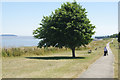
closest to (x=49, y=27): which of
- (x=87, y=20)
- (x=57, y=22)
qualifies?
(x=57, y=22)

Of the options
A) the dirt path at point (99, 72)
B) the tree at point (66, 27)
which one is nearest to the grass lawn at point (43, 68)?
the dirt path at point (99, 72)

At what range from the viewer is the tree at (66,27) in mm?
23653

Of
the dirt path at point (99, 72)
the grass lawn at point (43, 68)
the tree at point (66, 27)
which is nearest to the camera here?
the dirt path at point (99, 72)

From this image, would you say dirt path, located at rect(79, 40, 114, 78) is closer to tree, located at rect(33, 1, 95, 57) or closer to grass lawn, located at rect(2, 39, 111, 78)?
grass lawn, located at rect(2, 39, 111, 78)

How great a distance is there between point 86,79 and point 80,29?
14367 millimetres

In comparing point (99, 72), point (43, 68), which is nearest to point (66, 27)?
point (43, 68)

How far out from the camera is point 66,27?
23297 mm

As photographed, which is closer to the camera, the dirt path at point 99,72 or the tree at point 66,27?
the dirt path at point 99,72

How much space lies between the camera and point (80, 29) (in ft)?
77.3

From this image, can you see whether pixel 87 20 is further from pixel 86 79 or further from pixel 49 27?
pixel 86 79

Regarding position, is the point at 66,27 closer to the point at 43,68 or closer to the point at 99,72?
the point at 43,68

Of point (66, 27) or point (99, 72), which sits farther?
point (66, 27)

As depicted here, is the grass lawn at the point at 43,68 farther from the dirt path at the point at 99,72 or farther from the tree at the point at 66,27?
the tree at the point at 66,27

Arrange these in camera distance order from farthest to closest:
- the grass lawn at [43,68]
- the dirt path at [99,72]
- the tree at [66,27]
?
the tree at [66,27] → the grass lawn at [43,68] → the dirt path at [99,72]
